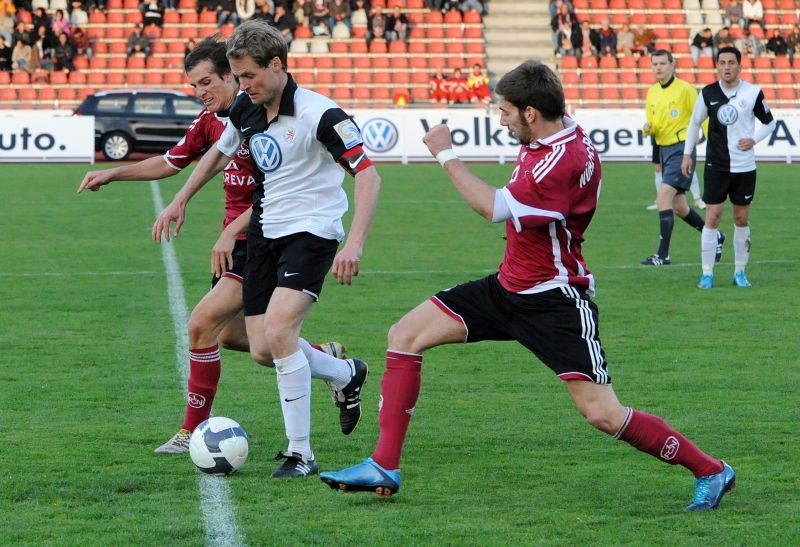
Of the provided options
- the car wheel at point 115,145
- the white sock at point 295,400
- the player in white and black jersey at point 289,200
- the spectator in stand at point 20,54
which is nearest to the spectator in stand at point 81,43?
the spectator in stand at point 20,54

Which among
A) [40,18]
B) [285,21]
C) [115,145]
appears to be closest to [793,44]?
[285,21]

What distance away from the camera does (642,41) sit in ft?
114

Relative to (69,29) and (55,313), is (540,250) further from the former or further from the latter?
(69,29)

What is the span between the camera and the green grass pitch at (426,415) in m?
5.16

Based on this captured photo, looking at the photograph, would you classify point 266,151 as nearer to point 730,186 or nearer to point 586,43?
point 730,186

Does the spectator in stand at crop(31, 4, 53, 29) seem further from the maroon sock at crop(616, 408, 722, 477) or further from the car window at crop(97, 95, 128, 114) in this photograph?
the maroon sock at crop(616, 408, 722, 477)

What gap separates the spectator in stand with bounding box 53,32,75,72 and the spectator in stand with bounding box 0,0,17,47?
3.79 ft

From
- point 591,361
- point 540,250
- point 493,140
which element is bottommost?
point 493,140

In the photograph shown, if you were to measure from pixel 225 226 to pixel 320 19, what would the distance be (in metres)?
28.3

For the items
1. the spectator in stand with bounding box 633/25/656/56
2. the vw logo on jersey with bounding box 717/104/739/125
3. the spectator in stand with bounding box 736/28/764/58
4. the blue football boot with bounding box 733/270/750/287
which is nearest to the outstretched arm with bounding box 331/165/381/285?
the vw logo on jersey with bounding box 717/104/739/125

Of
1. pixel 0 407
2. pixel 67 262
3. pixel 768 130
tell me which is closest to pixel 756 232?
pixel 768 130

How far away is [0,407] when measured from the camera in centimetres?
732

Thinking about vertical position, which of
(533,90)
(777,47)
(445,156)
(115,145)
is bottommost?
(115,145)

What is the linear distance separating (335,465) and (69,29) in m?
29.2
